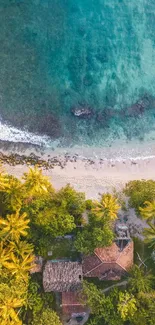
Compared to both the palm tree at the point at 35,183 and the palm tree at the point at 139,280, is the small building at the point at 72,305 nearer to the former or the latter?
the palm tree at the point at 139,280

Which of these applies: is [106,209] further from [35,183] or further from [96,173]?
[35,183]

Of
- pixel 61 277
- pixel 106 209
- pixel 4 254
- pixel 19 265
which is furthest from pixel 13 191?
pixel 61 277

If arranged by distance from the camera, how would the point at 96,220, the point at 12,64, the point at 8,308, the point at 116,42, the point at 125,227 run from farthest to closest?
the point at 116,42
the point at 12,64
the point at 125,227
the point at 96,220
the point at 8,308

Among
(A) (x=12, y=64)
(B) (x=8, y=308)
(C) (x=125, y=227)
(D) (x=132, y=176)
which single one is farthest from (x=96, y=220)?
(A) (x=12, y=64)

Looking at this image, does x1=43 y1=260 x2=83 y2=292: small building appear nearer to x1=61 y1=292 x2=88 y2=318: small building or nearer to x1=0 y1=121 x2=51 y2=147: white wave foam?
x1=61 y1=292 x2=88 y2=318: small building

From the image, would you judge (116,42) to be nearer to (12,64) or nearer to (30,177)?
(12,64)

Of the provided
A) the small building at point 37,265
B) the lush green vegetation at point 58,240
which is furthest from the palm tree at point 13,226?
the small building at point 37,265

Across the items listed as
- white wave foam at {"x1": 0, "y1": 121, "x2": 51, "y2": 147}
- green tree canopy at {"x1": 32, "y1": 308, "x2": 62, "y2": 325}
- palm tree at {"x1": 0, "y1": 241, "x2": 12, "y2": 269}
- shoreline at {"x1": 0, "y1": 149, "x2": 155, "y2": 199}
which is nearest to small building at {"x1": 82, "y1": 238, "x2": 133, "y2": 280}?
green tree canopy at {"x1": 32, "y1": 308, "x2": 62, "y2": 325}
